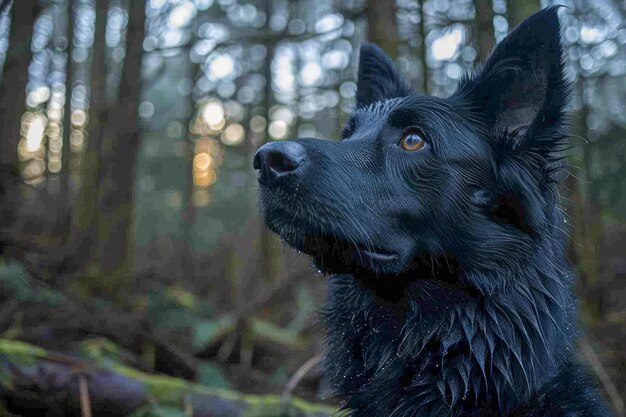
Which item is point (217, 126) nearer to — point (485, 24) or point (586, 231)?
point (586, 231)

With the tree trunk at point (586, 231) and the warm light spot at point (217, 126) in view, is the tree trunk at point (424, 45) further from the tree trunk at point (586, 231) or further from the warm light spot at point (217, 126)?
the warm light spot at point (217, 126)

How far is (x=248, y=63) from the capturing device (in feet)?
64.7

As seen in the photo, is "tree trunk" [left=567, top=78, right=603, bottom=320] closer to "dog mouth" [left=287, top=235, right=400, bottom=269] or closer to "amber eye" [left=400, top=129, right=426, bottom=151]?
"amber eye" [left=400, top=129, right=426, bottom=151]

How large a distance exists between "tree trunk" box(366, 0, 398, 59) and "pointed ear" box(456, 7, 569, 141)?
13.2 feet

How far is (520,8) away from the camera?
5.75 m

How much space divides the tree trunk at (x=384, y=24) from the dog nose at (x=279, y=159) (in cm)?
469

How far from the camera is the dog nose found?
2803 millimetres

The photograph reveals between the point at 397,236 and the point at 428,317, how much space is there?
1.49ft

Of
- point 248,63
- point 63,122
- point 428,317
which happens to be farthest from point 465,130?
point 248,63

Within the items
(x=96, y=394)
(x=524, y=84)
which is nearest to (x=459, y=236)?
(x=524, y=84)

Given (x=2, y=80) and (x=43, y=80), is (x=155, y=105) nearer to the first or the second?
(x=43, y=80)

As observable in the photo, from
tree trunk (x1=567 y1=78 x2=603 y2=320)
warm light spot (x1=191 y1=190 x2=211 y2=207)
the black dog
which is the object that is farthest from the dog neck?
warm light spot (x1=191 y1=190 x2=211 y2=207)

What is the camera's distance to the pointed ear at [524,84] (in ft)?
9.68

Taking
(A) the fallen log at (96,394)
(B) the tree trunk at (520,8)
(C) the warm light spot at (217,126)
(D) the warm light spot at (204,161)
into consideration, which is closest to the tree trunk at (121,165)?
(A) the fallen log at (96,394)
